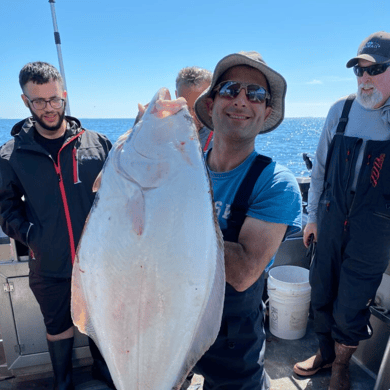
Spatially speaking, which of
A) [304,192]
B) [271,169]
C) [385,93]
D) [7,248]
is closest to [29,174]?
[7,248]

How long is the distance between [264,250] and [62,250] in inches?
76.6

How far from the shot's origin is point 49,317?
9.10ft

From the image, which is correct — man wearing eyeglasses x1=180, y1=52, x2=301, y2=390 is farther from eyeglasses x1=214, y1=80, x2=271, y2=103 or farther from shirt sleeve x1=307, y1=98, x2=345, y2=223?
shirt sleeve x1=307, y1=98, x2=345, y2=223

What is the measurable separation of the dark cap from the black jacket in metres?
2.69

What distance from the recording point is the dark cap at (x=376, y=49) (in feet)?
9.00

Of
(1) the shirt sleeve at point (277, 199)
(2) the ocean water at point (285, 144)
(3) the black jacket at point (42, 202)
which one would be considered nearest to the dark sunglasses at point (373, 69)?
(2) the ocean water at point (285, 144)

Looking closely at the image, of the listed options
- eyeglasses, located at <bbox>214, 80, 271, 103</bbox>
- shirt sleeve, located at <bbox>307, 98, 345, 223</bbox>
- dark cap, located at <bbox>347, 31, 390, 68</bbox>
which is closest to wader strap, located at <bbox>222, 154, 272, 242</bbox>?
eyeglasses, located at <bbox>214, 80, 271, 103</bbox>

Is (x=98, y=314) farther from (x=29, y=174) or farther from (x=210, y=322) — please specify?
(x=29, y=174)

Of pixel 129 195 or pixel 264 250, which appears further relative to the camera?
pixel 264 250

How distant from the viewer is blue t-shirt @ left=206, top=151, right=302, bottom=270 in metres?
1.43

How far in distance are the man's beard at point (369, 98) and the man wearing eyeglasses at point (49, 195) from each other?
2402 millimetres

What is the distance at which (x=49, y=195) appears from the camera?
270 centimetres

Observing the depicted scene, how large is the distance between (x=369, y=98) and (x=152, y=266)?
103 inches

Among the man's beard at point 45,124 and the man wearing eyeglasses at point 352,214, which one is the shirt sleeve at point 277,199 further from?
the man's beard at point 45,124
